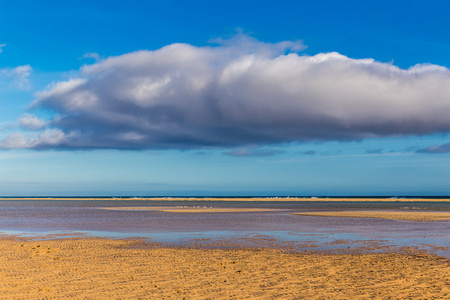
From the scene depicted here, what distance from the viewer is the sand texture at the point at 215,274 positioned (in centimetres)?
1328

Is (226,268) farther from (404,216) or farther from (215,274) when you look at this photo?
(404,216)

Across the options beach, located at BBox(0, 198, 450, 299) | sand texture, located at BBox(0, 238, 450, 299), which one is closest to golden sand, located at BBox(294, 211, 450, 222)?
beach, located at BBox(0, 198, 450, 299)

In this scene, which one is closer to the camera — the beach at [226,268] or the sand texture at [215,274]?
the sand texture at [215,274]

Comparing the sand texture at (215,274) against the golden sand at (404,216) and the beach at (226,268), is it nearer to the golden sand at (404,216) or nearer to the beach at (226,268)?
the beach at (226,268)

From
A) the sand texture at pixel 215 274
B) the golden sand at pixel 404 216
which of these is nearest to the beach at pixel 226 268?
the sand texture at pixel 215 274

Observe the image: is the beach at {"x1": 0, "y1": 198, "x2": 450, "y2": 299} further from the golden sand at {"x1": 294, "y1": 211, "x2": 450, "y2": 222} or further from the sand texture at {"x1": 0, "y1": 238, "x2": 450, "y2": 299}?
the golden sand at {"x1": 294, "y1": 211, "x2": 450, "y2": 222}

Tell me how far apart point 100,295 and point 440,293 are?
10.4m

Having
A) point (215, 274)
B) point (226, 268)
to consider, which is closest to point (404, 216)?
point (226, 268)

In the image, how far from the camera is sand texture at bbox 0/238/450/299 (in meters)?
13.3

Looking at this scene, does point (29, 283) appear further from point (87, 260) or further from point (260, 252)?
point (260, 252)

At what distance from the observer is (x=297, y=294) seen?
13.1 m

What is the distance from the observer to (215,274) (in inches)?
647

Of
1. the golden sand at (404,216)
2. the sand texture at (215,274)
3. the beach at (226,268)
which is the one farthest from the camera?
the golden sand at (404,216)

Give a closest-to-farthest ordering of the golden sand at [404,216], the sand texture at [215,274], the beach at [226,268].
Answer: the sand texture at [215,274] < the beach at [226,268] < the golden sand at [404,216]
